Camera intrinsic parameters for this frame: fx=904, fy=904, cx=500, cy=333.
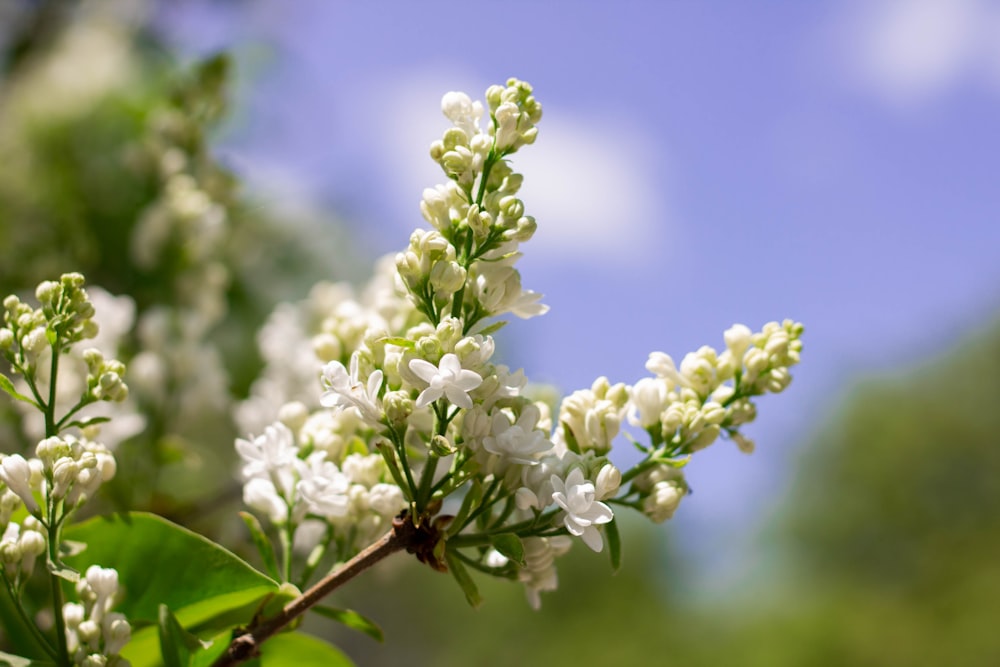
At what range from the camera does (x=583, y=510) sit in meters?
0.49

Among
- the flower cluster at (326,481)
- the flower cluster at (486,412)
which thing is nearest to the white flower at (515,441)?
the flower cluster at (486,412)

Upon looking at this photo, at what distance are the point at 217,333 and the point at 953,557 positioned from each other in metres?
12.3

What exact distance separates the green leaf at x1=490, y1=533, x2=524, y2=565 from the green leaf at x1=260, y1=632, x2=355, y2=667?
7.8 inches

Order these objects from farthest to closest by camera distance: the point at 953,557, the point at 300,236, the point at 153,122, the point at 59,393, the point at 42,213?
the point at 953,557 < the point at 300,236 < the point at 42,213 < the point at 153,122 < the point at 59,393

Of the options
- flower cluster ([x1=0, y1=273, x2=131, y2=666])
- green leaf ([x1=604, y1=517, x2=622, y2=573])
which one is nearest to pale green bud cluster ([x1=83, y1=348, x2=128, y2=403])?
flower cluster ([x1=0, y1=273, x2=131, y2=666])

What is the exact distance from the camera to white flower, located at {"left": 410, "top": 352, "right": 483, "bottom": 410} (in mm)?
476

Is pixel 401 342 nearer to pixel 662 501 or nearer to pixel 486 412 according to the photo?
pixel 486 412

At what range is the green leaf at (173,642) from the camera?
0.51 meters

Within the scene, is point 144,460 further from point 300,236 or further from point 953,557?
point 953,557

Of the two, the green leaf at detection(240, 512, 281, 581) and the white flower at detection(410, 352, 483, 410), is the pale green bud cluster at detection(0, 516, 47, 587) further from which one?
the white flower at detection(410, 352, 483, 410)

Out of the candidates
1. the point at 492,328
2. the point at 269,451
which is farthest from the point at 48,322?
the point at 492,328

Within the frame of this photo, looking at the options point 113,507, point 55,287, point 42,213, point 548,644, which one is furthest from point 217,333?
point 548,644

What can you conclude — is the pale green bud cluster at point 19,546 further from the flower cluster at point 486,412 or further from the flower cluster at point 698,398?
the flower cluster at point 698,398

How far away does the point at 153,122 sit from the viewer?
138 cm
